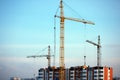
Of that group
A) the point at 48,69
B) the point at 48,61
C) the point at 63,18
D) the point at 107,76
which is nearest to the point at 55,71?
the point at 48,69

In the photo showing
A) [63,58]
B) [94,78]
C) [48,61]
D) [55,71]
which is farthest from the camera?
[48,61]

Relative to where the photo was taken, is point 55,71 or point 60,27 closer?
point 60,27

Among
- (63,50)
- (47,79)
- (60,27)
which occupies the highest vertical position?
(60,27)

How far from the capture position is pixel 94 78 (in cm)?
15075

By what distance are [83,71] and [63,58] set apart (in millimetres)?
48544

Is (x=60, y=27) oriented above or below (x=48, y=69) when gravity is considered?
above

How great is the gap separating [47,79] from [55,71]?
573 centimetres

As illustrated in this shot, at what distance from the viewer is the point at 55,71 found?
16850 centimetres

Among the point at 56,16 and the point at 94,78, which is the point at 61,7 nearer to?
the point at 56,16

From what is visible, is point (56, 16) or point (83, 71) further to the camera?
point (83, 71)

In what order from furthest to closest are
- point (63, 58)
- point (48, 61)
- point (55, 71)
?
point (48, 61)
point (55, 71)
point (63, 58)

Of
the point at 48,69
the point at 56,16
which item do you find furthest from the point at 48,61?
the point at 56,16

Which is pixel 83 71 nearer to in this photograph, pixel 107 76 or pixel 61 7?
pixel 107 76

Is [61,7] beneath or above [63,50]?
above
